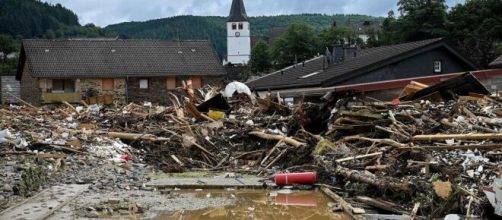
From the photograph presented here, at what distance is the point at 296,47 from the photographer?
71000 mm

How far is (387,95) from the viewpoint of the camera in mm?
21531

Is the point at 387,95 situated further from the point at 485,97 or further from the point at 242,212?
the point at 242,212

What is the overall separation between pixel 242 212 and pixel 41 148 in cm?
732

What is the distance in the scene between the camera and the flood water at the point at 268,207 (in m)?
10.3

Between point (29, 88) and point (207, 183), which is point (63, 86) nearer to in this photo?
point (29, 88)

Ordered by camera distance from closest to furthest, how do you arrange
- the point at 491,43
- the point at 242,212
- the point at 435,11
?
the point at 242,212
the point at 491,43
the point at 435,11

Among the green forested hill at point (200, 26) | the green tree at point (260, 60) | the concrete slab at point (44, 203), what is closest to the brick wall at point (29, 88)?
the green tree at point (260, 60)

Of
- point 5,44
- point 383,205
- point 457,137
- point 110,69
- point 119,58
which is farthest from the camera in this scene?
point 5,44

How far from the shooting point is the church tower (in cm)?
12731

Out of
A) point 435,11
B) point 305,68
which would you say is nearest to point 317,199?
point 305,68

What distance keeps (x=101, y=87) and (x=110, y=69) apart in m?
1.58

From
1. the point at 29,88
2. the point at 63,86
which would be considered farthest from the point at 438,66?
the point at 29,88

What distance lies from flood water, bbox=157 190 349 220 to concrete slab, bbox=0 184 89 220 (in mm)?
1952

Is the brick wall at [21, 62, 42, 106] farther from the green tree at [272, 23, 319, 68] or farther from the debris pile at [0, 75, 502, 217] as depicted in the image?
the green tree at [272, 23, 319, 68]
